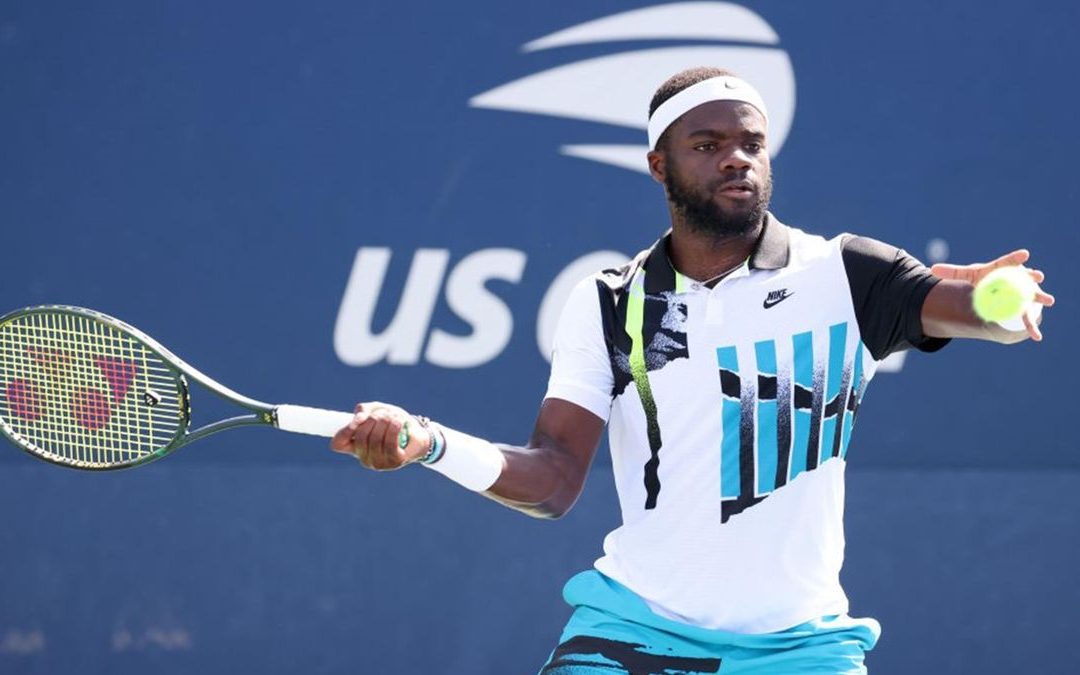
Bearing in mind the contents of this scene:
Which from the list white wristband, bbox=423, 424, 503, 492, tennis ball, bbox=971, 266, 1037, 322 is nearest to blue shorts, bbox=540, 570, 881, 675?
white wristband, bbox=423, 424, 503, 492

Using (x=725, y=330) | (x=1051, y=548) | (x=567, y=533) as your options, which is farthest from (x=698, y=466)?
(x=1051, y=548)

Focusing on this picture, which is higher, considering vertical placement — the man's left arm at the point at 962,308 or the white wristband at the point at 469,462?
the man's left arm at the point at 962,308

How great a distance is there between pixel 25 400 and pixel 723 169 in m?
1.72

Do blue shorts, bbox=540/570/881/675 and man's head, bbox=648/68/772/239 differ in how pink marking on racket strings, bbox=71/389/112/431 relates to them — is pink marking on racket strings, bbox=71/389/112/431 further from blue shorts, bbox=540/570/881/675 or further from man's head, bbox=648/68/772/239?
man's head, bbox=648/68/772/239

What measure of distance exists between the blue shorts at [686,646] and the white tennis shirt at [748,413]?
1.4 inches

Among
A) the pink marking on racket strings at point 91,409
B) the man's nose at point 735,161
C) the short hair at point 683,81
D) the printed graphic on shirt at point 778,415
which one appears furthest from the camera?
the pink marking on racket strings at point 91,409

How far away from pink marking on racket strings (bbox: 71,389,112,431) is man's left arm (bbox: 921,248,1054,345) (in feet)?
6.14

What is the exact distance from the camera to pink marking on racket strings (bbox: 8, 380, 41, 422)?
401 cm

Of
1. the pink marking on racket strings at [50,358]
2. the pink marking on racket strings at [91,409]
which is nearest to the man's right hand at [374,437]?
the pink marking on racket strings at [91,409]

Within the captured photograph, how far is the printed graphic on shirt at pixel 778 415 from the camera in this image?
344cm

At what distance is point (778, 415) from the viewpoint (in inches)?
136

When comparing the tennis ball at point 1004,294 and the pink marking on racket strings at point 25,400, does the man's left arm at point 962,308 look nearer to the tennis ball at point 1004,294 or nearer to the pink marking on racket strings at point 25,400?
the tennis ball at point 1004,294


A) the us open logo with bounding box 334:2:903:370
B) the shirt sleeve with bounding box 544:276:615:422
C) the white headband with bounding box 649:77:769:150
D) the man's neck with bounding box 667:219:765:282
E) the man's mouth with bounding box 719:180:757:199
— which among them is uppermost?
the us open logo with bounding box 334:2:903:370

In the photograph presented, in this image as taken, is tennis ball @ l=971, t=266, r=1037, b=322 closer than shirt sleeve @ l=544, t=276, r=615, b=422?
Yes
